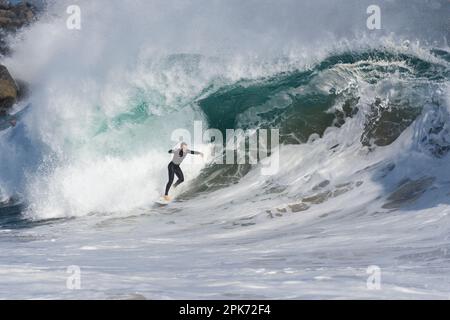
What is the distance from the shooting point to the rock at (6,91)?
853 inches

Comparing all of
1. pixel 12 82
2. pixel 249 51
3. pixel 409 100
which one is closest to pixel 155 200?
pixel 249 51

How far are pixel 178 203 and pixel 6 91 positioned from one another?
13977 millimetres

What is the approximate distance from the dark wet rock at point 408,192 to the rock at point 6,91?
1640cm

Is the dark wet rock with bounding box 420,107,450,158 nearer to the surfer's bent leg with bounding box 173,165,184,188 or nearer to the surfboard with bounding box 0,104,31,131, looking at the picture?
the surfer's bent leg with bounding box 173,165,184,188

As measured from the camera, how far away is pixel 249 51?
12148mm

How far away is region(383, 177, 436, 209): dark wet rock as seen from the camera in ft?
25.8

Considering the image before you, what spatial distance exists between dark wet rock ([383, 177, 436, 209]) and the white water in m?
0.12

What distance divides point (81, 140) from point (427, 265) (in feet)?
27.5

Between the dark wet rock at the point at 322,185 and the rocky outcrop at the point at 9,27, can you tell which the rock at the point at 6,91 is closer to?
the rocky outcrop at the point at 9,27

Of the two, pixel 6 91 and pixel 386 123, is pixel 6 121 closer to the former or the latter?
pixel 6 91

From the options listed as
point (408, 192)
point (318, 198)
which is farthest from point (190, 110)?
point (408, 192)

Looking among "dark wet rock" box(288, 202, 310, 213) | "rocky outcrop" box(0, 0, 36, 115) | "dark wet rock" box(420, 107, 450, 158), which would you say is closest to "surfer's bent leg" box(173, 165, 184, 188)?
"dark wet rock" box(288, 202, 310, 213)
